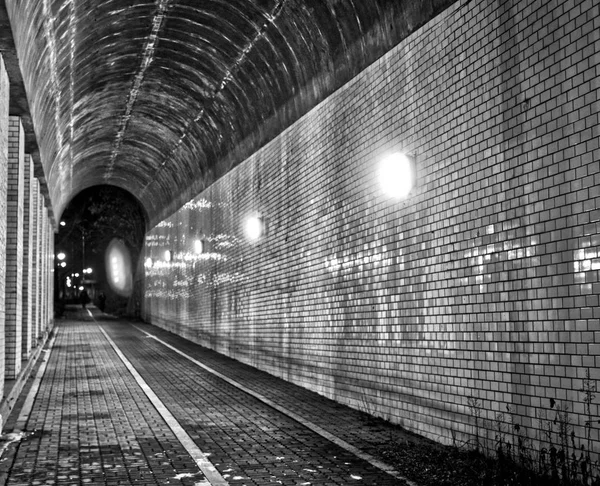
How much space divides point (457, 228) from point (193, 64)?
363 inches

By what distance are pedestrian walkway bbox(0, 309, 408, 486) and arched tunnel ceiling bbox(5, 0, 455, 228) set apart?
4.42 metres

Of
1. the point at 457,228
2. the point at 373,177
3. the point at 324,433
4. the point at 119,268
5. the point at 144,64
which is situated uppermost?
the point at 144,64

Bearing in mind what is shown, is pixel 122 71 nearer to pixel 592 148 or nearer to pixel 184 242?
pixel 184 242

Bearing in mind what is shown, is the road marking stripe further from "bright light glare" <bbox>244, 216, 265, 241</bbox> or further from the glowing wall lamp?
the glowing wall lamp

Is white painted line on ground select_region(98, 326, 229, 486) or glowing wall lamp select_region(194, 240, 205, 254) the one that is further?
glowing wall lamp select_region(194, 240, 205, 254)

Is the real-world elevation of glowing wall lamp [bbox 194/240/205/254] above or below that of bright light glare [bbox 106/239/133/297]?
below

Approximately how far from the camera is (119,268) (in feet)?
167

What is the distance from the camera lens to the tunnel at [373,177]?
252 inches

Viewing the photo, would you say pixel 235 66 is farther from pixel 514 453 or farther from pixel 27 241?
pixel 514 453

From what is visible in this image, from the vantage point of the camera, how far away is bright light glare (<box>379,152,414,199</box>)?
9.12 metres

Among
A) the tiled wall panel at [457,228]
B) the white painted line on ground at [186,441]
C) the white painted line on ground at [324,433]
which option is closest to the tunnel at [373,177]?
the tiled wall panel at [457,228]

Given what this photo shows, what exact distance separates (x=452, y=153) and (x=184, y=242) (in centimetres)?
1802

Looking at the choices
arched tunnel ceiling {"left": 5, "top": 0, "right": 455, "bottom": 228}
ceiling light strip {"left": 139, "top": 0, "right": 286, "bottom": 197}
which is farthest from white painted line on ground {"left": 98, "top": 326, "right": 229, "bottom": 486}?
ceiling light strip {"left": 139, "top": 0, "right": 286, "bottom": 197}

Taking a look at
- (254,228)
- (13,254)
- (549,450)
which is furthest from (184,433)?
(254,228)
